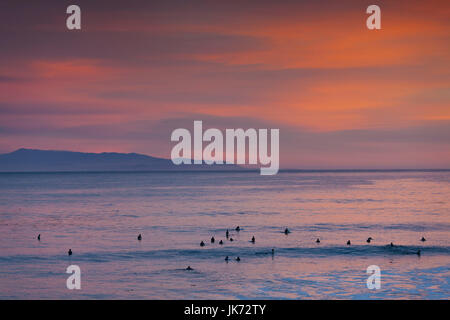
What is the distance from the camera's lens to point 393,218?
221 ft

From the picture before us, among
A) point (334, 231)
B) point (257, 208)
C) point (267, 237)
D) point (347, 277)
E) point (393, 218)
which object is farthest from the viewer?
point (257, 208)

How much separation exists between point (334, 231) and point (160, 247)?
69.0 feet

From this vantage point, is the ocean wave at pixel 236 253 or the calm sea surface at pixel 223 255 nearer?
the calm sea surface at pixel 223 255

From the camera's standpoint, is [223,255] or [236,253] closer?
[223,255]

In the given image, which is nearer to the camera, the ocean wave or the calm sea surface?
the calm sea surface

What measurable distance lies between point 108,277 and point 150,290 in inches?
185

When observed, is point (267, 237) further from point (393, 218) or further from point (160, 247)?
point (393, 218)

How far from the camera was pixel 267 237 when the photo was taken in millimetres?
49156

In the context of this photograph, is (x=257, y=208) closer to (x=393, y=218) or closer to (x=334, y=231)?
(x=393, y=218)

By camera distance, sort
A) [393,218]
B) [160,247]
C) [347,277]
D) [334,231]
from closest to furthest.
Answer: [347,277] < [160,247] < [334,231] < [393,218]

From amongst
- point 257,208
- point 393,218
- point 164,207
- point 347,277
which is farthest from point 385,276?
point 164,207
